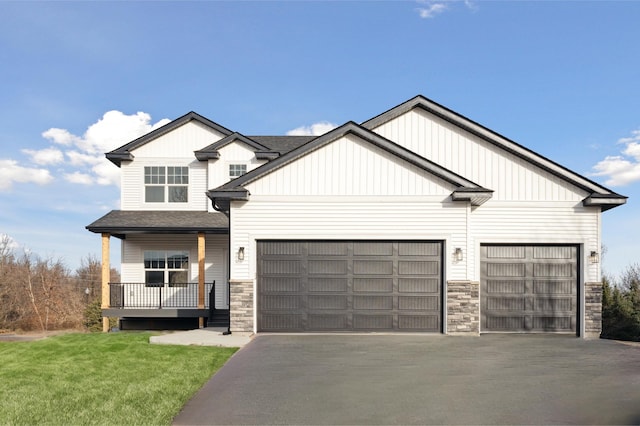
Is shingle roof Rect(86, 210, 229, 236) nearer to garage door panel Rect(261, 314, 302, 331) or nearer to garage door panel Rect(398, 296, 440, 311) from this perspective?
garage door panel Rect(261, 314, 302, 331)

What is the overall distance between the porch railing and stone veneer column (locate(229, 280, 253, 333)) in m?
5.04

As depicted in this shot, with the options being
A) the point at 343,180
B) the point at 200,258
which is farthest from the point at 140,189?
the point at 343,180

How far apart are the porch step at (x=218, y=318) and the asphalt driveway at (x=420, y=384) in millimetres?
5718

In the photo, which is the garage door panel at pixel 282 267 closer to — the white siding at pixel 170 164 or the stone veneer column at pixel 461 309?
the stone veneer column at pixel 461 309

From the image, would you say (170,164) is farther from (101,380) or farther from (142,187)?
(101,380)

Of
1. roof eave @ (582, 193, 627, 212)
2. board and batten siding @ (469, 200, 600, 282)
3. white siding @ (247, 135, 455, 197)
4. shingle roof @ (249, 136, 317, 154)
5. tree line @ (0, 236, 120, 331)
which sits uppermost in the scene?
shingle roof @ (249, 136, 317, 154)

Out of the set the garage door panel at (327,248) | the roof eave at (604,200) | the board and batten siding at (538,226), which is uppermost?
the roof eave at (604,200)

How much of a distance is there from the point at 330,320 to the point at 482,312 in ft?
14.4

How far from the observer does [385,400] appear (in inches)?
268

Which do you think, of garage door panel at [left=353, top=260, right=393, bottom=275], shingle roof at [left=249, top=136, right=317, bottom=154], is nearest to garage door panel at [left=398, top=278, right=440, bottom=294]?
garage door panel at [left=353, top=260, right=393, bottom=275]

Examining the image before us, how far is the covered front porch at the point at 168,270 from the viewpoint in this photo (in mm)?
16703

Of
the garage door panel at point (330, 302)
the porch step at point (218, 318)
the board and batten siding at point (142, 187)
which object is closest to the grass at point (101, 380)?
the garage door panel at point (330, 302)

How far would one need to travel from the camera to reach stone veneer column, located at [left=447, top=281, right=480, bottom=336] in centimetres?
1254

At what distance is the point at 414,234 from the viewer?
1268cm
